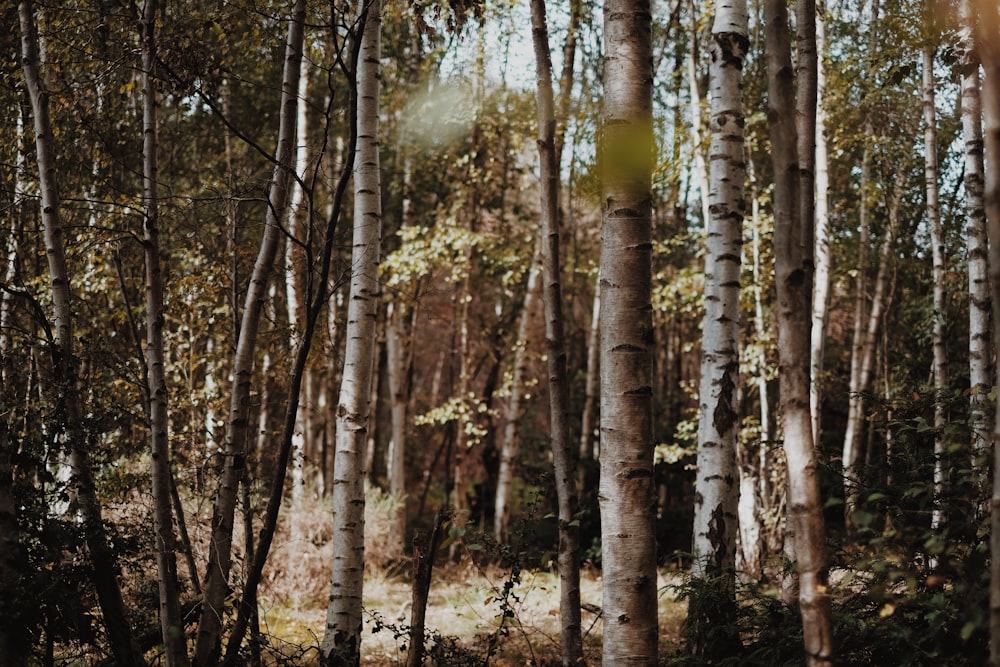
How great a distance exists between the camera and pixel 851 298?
13.9 metres

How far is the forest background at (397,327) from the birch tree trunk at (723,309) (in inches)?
1.2

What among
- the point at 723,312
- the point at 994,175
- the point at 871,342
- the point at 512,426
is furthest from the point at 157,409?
the point at 871,342

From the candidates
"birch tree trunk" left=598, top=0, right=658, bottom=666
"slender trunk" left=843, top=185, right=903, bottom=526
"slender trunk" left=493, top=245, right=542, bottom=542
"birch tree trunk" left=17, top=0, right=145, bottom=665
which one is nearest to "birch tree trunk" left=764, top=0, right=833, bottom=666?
"birch tree trunk" left=598, top=0, right=658, bottom=666

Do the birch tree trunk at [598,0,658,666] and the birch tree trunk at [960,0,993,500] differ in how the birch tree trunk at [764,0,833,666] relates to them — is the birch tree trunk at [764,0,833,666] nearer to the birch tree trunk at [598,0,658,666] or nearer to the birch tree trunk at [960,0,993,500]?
the birch tree trunk at [598,0,658,666]

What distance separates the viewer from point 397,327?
12.6m

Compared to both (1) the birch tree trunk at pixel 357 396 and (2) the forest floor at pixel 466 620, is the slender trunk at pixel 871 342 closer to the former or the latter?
(2) the forest floor at pixel 466 620

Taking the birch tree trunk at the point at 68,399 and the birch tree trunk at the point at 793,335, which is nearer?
the birch tree trunk at the point at 793,335

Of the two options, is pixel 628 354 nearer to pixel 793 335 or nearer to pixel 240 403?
pixel 793 335

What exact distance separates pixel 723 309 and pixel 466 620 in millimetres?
4602

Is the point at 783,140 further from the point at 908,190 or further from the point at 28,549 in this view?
the point at 908,190

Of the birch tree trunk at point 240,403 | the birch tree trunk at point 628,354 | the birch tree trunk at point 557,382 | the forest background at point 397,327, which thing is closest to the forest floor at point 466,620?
the forest background at point 397,327

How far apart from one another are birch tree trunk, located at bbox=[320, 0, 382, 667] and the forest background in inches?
1.0

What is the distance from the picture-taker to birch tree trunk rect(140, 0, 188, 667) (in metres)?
3.86

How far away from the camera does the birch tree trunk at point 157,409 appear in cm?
386
